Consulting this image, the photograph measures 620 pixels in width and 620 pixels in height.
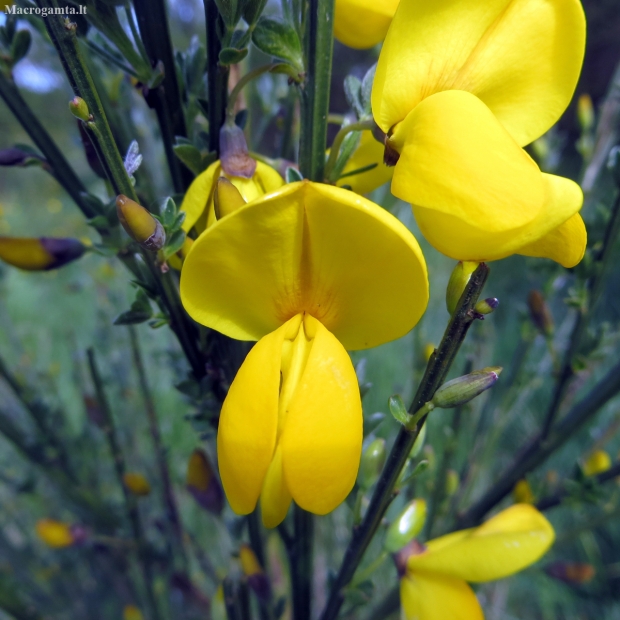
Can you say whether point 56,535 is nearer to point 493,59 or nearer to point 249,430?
point 249,430

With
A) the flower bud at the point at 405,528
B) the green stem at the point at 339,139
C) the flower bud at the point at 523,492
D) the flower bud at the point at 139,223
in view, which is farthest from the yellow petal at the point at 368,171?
the flower bud at the point at 523,492

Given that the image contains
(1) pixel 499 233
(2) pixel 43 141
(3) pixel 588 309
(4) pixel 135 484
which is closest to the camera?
(1) pixel 499 233

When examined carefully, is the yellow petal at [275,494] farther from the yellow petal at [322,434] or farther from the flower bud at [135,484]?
the flower bud at [135,484]

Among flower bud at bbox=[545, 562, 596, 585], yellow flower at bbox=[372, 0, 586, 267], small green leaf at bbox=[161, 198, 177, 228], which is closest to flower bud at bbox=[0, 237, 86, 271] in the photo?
small green leaf at bbox=[161, 198, 177, 228]

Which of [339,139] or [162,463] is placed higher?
[339,139]

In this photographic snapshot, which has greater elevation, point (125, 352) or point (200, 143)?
point (200, 143)

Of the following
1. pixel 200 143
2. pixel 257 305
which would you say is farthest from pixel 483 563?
pixel 200 143

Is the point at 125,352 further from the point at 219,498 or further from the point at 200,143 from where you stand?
the point at 200,143

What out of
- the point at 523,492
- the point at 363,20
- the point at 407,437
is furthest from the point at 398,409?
the point at 523,492
